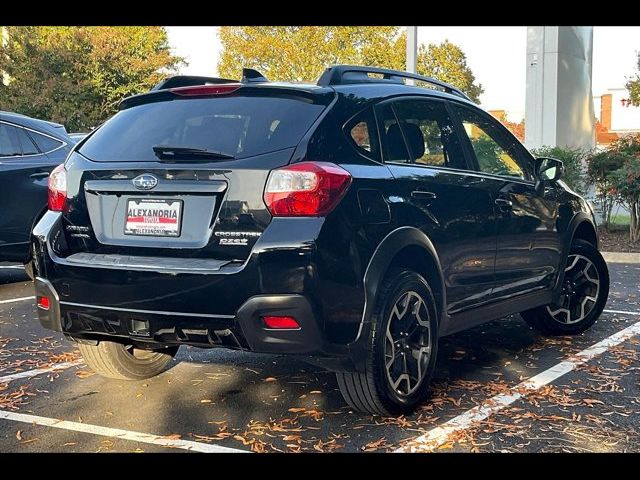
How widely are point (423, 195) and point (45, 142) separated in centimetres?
584

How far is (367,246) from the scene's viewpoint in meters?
4.09

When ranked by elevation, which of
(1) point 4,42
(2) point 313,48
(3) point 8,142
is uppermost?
(2) point 313,48

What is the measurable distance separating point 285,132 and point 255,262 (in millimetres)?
678

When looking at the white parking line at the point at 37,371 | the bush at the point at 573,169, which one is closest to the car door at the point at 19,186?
the white parking line at the point at 37,371

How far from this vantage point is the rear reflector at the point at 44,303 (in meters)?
4.36

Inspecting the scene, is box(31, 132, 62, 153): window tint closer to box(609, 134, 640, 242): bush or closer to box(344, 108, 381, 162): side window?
box(344, 108, 381, 162): side window

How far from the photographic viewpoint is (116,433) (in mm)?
4145

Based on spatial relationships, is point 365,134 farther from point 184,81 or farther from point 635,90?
point 635,90

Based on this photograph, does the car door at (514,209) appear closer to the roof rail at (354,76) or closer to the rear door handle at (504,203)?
the rear door handle at (504,203)

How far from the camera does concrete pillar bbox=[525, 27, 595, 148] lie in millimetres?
17953

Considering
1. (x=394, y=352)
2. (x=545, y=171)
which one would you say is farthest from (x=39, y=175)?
(x=394, y=352)

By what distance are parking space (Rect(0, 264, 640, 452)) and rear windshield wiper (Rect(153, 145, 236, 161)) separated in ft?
4.48

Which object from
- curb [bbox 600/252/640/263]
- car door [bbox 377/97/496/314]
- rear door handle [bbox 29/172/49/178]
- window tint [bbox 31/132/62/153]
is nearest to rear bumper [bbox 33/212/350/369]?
car door [bbox 377/97/496/314]
